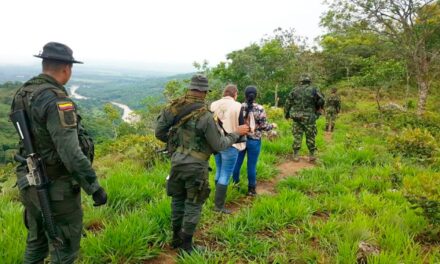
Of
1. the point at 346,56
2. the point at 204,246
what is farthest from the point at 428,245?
the point at 346,56

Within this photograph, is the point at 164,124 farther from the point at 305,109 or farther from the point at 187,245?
the point at 305,109

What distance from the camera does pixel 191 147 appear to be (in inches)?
131

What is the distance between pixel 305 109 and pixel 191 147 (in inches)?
178

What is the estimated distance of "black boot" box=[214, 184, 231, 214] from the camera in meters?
4.48

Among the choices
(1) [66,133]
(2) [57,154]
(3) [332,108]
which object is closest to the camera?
(1) [66,133]

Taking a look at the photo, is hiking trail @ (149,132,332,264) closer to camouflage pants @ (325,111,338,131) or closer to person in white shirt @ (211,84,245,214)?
person in white shirt @ (211,84,245,214)

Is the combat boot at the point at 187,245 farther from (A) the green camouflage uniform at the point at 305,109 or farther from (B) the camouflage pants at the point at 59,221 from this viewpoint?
(A) the green camouflage uniform at the point at 305,109

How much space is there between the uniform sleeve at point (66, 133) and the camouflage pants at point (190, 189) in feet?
3.87

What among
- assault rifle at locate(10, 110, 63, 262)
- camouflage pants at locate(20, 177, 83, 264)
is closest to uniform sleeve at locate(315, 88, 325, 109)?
camouflage pants at locate(20, 177, 83, 264)

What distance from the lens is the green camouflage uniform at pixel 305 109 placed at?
7.09 meters

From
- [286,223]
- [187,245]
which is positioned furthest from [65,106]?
[286,223]

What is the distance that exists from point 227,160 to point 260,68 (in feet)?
78.7

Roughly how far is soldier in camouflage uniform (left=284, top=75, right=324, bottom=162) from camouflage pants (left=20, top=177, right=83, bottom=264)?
563 cm

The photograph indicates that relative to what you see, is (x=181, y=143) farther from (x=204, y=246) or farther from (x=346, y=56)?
(x=346, y=56)
